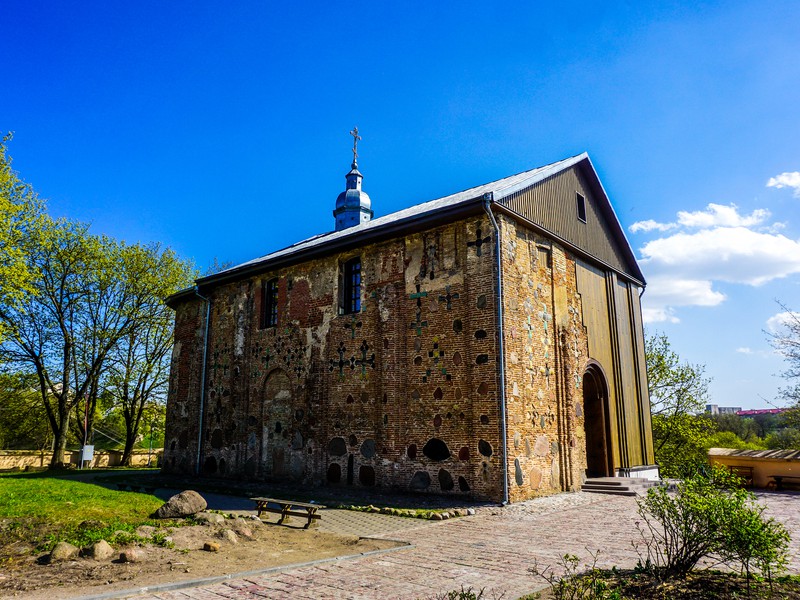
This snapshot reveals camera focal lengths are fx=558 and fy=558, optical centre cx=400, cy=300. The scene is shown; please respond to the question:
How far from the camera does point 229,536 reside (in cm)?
778

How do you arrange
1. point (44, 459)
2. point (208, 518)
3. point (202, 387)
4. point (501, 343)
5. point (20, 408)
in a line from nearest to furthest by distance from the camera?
point (208, 518) → point (501, 343) → point (202, 387) → point (20, 408) → point (44, 459)

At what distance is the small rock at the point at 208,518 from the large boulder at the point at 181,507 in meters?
0.26

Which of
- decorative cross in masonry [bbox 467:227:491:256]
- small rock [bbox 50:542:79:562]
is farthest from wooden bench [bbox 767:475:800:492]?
small rock [bbox 50:542:79:562]

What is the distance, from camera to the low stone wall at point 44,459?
98.9 ft

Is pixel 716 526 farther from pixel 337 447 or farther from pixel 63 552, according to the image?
pixel 337 447

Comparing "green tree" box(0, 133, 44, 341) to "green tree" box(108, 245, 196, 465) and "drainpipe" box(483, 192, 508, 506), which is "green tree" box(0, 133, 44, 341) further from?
"drainpipe" box(483, 192, 508, 506)

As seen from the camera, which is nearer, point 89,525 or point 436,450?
point 89,525

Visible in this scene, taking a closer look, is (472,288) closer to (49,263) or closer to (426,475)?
(426,475)

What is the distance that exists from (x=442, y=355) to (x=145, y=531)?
287 inches

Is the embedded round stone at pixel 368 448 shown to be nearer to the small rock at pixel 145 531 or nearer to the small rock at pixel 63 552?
the small rock at pixel 145 531

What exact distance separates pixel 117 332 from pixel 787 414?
32.6 m

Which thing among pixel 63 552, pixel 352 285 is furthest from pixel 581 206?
pixel 63 552

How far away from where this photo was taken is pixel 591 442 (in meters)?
16.3

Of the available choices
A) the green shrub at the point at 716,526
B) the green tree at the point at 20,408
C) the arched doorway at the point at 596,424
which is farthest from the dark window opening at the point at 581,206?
the green tree at the point at 20,408
